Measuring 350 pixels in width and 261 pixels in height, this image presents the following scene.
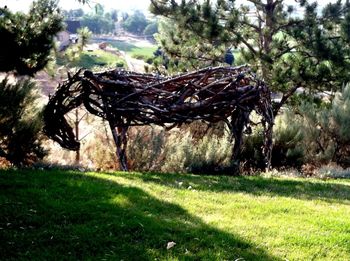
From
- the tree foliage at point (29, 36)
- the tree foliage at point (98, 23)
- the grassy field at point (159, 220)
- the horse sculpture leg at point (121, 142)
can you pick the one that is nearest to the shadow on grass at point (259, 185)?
the grassy field at point (159, 220)

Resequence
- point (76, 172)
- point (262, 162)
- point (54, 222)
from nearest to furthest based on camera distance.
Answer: point (54, 222) < point (76, 172) < point (262, 162)

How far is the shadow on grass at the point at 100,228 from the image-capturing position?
154 inches

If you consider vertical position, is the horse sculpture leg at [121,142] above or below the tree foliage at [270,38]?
below

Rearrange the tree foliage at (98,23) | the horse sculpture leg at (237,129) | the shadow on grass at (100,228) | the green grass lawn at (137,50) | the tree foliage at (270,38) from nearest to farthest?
the shadow on grass at (100,228) → the horse sculpture leg at (237,129) → the tree foliage at (270,38) → the green grass lawn at (137,50) → the tree foliage at (98,23)

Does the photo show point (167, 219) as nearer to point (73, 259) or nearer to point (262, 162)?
point (73, 259)

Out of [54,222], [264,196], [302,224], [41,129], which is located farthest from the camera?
[41,129]

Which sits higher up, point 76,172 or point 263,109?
point 263,109

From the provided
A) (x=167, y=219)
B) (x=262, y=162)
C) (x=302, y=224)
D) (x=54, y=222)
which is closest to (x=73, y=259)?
(x=54, y=222)

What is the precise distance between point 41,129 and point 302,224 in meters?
4.14

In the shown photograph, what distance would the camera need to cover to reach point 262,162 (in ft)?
28.7

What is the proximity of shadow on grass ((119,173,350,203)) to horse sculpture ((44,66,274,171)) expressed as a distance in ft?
2.73

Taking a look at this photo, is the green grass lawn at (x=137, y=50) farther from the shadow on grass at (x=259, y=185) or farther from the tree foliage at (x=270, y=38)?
the shadow on grass at (x=259, y=185)

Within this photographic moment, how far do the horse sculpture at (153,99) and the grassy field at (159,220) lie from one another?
3.14 feet

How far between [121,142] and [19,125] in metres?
1.47
